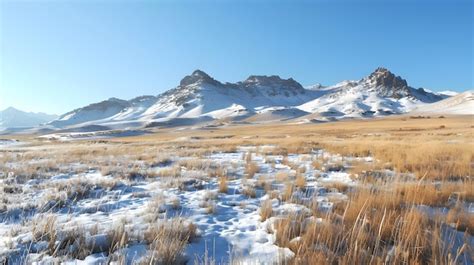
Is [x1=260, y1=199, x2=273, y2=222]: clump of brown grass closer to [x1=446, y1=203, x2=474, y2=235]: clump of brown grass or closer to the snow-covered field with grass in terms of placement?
the snow-covered field with grass

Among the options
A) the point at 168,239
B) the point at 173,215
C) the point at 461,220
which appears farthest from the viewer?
the point at 173,215

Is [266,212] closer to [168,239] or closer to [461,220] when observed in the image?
[168,239]

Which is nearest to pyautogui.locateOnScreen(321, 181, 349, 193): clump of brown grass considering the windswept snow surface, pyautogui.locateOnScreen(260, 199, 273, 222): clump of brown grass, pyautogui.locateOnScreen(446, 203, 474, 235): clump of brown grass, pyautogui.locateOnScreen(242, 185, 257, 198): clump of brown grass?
the windswept snow surface

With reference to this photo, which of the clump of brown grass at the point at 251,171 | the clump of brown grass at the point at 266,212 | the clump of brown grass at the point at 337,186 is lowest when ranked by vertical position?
the clump of brown grass at the point at 251,171

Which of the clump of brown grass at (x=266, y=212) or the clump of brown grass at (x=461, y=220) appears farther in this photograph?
the clump of brown grass at (x=266, y=212)

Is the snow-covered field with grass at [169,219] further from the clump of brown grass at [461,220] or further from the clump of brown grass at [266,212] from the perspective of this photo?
the clump of brown grass at [461,220]

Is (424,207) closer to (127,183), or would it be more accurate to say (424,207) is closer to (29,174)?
(127,183)

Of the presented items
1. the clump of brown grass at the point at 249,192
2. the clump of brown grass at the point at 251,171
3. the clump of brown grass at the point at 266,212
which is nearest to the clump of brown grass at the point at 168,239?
the clump of brown grass at the point at 266,212

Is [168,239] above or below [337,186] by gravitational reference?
above

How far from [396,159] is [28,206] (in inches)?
424

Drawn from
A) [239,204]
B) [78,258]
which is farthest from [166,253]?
[239,204]

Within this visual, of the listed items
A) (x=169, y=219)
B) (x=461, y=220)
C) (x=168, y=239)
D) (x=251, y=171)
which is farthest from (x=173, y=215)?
(x=251, y=171)

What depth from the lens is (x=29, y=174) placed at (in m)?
9.74

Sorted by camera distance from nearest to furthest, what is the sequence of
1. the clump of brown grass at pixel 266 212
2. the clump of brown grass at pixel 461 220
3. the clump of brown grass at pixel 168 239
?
the clump of brown grass at pixel 168 239 < the clump of brown grass at pixel 461 220 < the clump of brown grass at pixel 266 212
